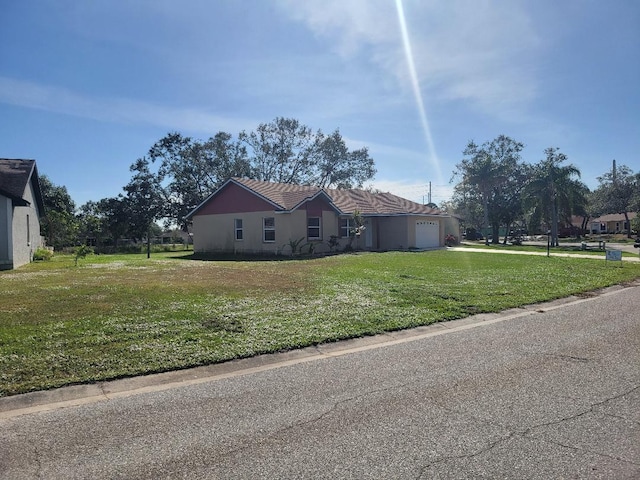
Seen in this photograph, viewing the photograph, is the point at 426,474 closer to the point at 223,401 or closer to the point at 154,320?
the point at 223,401

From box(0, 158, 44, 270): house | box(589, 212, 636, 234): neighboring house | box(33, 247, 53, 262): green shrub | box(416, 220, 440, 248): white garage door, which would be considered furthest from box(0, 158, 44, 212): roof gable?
box(589, 212, 636, 234): neighboring house

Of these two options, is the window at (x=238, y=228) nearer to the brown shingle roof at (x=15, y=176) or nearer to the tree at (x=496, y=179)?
the brown shingle roof at (x=15, y=176)

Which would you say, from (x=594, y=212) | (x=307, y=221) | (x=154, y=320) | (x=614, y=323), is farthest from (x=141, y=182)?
(x=594, y=212)

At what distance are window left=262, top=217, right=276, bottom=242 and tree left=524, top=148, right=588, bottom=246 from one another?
2933 centimetres

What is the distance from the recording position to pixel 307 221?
1027 inches

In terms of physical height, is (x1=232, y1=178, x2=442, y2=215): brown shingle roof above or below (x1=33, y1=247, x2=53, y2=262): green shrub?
above

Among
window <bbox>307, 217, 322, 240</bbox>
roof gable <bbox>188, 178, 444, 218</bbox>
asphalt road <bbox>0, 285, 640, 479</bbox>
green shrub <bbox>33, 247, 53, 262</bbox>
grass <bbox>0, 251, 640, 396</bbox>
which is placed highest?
roof gable <bbox>188, 178, 444, 218</bbox>

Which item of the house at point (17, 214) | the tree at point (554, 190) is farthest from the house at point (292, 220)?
the tree at point (554, 190)

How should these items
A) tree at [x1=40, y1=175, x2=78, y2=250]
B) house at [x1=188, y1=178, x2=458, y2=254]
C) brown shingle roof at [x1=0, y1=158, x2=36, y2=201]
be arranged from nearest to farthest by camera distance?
brown shingle roof at [x1=0, y1=158, x2=36, y2=201] < house at [x1=188, y1=178, x2=458, y2=254] < tree at [x1=40, y1=175, x2=78, y2=250]

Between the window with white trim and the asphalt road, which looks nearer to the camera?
the asphalt road

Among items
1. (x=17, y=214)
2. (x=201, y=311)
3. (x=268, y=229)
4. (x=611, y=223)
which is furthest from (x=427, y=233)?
(x=611, y=223)

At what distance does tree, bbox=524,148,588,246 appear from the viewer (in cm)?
4253

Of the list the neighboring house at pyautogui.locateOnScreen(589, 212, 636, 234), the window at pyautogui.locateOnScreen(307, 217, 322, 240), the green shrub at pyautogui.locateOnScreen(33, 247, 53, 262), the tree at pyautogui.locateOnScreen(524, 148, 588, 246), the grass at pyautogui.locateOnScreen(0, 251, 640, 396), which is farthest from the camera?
the neighboring house at pyautogui.locateOnScreen(589, 212, 636, 234)

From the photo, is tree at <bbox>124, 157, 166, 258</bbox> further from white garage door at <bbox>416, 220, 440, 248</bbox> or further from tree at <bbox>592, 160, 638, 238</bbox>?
tree at <bbox>592, 160, 638, 238</bbox>
